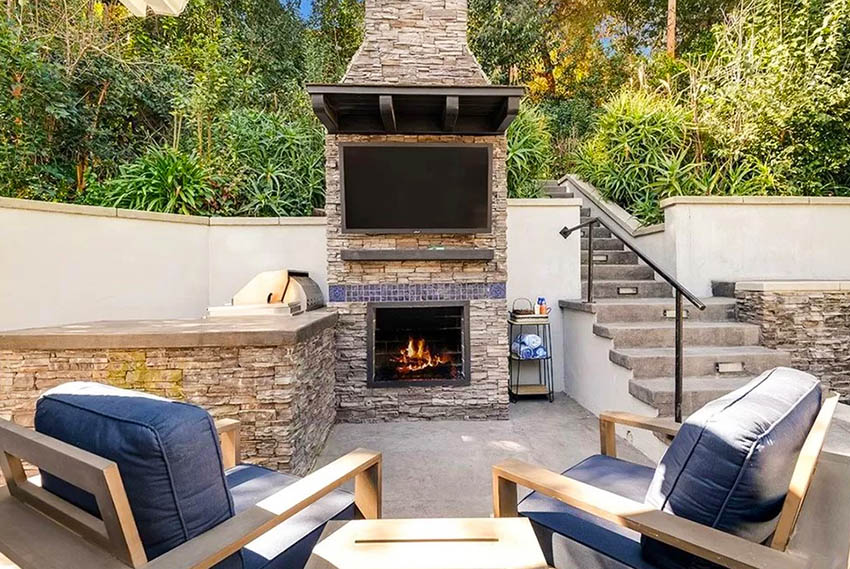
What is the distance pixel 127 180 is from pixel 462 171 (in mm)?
3678

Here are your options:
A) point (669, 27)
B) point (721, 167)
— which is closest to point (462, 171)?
point (721, 167)

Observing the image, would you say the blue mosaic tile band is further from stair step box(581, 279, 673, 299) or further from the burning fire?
stair step box(581, 279, 673, 299)

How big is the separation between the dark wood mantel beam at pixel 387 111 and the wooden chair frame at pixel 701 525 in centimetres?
290

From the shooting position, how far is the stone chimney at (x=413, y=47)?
407cm

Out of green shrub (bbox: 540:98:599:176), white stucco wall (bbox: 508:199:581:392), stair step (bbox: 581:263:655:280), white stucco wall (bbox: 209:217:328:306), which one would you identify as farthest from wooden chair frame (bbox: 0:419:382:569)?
green shrub (bbox: 540:98:599:176)

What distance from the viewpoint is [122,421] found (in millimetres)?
1176

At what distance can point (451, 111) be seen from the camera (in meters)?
3.55

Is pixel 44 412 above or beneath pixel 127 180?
beneath

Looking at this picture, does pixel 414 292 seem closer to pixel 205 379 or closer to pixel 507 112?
pixel 507 112

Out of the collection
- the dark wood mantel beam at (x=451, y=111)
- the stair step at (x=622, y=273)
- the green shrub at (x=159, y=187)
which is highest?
the dark wood mantel beam at (x=451, y=111)

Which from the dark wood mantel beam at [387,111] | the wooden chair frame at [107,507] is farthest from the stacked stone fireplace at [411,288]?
the wooden chair frame at [107,507]

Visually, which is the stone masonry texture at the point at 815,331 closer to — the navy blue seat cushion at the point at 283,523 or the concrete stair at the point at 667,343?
the concrete stair at the point at 667,343

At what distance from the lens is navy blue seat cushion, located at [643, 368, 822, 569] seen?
1200 mm

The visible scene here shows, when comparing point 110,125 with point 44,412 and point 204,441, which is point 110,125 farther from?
point 204,441
